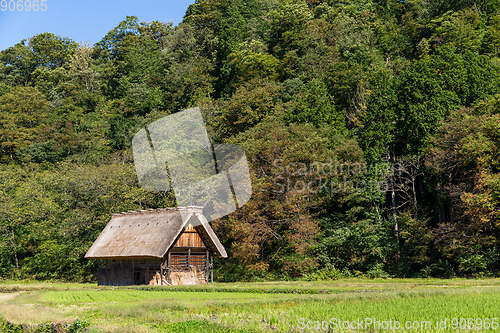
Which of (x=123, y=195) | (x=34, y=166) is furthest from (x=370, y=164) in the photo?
(x=34, y=166)

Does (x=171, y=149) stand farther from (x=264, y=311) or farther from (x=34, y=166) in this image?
(x=264, y=311)

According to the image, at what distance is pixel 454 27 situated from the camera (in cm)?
4056

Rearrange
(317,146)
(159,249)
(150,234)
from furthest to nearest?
1. (317,146)
2. (150,234)
3. (159,249)

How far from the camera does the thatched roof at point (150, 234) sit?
2752 centimetres

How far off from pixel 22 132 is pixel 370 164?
→ 42901mm

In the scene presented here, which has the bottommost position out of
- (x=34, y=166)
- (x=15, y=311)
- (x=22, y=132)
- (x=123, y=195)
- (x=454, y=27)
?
(x=15, y=311)

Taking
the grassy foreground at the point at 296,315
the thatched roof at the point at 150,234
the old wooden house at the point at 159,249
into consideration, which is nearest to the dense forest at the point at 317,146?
the old wooden house at the point at 159,249

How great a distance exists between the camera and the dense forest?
1125 inches

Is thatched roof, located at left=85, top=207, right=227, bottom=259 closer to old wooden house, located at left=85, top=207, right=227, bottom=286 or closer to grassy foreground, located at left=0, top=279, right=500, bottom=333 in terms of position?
old wooden house, located at left=85, top=207, right=227, bottom=286

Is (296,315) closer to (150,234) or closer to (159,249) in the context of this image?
(159,249)

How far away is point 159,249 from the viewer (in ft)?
87.9

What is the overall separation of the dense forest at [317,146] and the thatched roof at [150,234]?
3.09m

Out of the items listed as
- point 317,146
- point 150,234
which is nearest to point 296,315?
point 150,234

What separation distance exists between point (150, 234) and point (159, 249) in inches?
95.3
